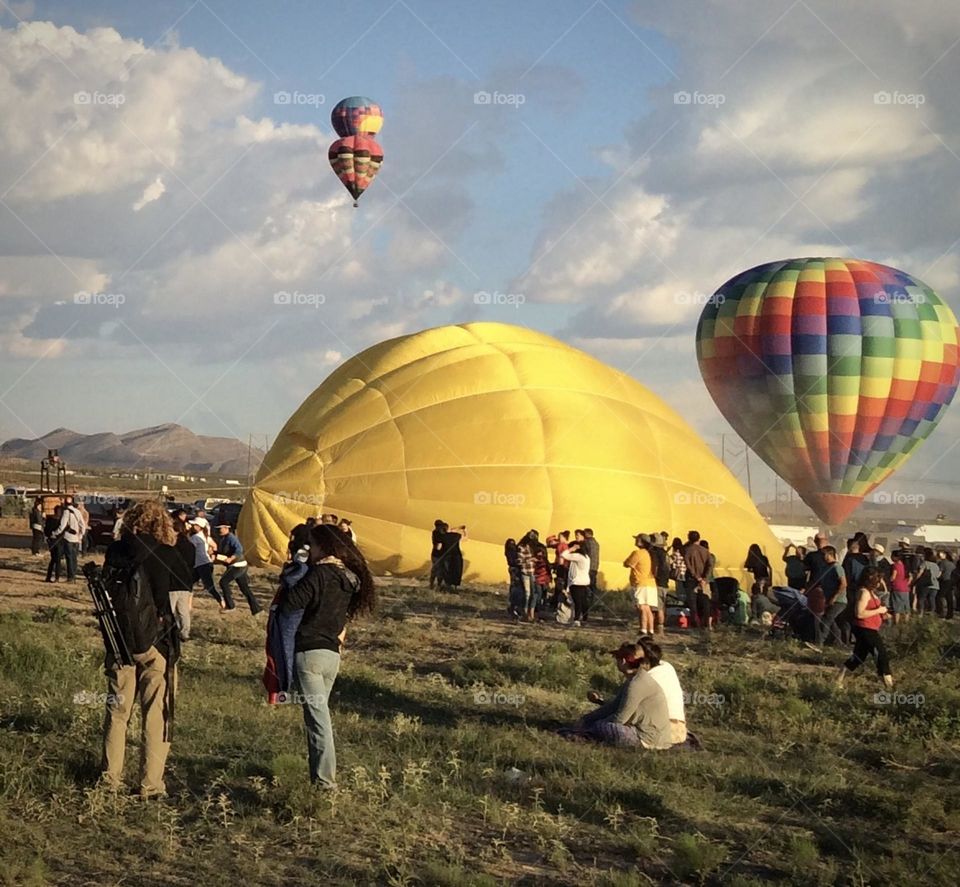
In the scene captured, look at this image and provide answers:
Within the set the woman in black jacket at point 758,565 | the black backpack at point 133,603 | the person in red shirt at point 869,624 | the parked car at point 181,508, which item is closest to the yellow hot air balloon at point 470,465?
the parked car at point 181,508

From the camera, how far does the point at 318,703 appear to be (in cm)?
768

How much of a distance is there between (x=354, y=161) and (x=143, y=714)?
32.9 metres

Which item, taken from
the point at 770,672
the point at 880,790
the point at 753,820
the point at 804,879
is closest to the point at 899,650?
the point at 770,672

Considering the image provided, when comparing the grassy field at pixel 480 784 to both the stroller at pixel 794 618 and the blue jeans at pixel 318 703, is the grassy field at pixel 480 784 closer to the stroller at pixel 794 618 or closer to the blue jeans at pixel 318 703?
the blue jeans at pixel 318 703

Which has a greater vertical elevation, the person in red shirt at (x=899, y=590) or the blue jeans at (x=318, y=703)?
the person in red shirt at (x=899, y=590)

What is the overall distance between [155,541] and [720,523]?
779 inches

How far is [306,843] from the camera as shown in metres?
7.25

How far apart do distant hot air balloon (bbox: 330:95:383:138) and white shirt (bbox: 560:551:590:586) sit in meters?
23.4

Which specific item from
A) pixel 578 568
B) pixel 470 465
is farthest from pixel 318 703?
pixel 470 465
